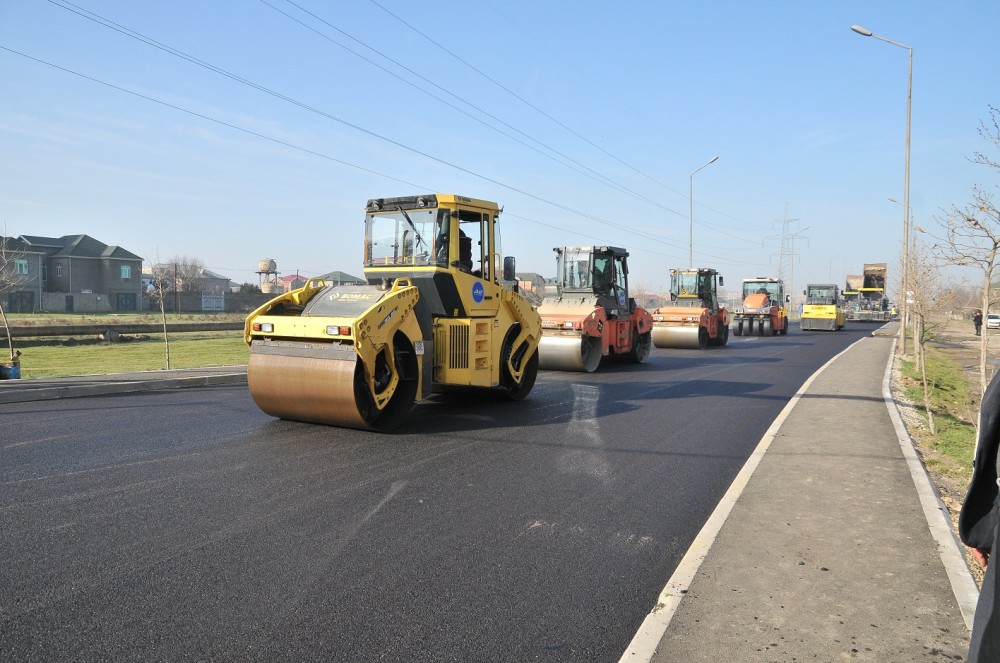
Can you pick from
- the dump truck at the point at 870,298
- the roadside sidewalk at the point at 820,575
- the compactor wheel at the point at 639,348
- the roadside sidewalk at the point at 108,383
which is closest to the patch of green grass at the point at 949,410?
the roadside sidewalk at the point at 820,575

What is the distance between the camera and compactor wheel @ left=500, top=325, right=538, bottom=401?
10820mm

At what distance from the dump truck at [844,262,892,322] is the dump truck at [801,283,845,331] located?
12.2 metres

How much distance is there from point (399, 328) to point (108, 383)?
5097mm

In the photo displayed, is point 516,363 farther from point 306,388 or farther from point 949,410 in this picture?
point 949,410

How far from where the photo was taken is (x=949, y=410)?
14.0 m

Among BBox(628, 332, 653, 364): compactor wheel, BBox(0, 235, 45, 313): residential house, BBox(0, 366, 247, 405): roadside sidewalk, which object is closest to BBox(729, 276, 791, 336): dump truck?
BBox(628, 332, 653, 364): compactor wheel

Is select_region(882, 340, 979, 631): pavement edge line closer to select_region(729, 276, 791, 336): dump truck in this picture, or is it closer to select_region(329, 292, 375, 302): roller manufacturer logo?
select_region(329, 292, 375, 302): roller manufacturer logo

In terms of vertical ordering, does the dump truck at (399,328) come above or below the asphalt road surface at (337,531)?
above

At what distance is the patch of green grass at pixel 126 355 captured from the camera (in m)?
18.0

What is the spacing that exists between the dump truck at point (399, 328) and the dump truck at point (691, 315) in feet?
42.7

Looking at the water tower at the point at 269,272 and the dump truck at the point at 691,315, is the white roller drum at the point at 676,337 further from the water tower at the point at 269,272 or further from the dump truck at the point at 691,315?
the water tower at the point at 269,272

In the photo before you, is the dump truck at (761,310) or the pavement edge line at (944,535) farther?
the dump truck at (761,310)

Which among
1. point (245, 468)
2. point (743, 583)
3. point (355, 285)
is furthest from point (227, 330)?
point (743, 583)

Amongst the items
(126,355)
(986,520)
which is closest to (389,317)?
(986,520)
